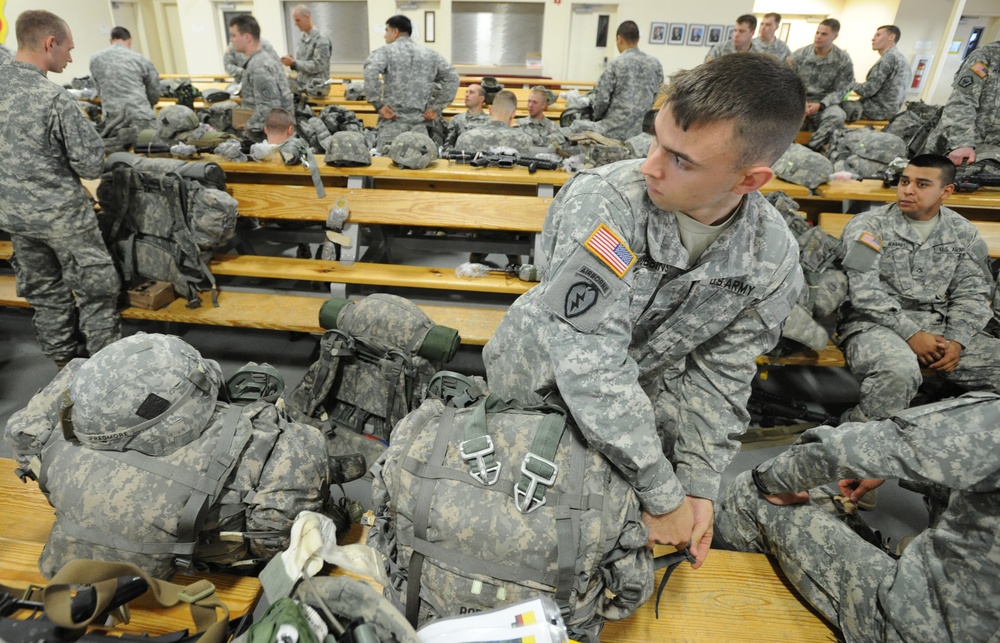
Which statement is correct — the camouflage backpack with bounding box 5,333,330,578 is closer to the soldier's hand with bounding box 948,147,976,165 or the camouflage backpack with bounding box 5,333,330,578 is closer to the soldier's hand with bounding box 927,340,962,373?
the soldier's hand with bounding box 927,340,962,373

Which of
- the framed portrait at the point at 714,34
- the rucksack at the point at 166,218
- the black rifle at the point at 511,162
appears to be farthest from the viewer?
the framed portrait at the point at 714,34

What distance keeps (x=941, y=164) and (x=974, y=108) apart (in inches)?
90.4

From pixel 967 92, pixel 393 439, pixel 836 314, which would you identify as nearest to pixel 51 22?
pixel 393 439

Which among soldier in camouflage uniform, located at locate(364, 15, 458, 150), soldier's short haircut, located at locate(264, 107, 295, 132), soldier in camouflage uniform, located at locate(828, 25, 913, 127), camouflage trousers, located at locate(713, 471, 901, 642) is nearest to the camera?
camouflage trousers, located at locate(713, 471, 901, 642)

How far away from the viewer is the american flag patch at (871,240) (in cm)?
264

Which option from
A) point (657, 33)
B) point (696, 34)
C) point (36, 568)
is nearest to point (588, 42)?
point (657, 33)

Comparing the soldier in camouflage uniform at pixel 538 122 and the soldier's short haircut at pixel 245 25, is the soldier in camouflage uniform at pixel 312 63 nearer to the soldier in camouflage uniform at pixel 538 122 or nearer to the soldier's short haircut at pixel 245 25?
the soldier's short haircut at pixel 245 25

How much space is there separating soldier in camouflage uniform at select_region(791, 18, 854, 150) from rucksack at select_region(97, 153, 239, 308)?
21.2ft

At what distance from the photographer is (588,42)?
10344 mm

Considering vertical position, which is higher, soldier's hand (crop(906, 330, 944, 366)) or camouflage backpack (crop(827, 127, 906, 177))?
camouflage backpack (crop(827, 127, 906, 177))

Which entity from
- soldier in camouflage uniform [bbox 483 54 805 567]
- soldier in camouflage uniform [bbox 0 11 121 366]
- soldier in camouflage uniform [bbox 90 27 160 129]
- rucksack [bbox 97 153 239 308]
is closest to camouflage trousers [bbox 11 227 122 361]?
soldier in camouflage uniform [bbox 0 11 121 366]

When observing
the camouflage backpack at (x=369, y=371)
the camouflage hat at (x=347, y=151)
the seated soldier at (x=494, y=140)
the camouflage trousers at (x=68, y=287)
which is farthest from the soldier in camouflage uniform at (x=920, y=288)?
the camouflage trousers at (x=68, y=287)

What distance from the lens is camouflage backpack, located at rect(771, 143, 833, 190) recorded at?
3.32 metres

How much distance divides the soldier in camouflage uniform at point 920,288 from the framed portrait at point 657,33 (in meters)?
8.89
